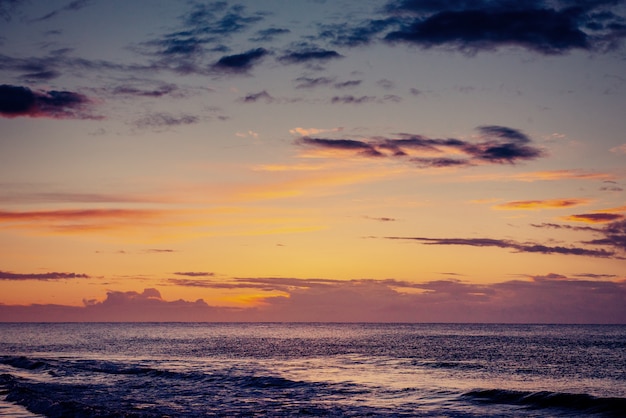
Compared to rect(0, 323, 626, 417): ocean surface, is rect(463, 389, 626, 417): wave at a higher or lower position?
higher

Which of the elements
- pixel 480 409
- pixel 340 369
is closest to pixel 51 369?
pixel 340 369

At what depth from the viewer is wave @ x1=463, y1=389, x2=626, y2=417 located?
35.1 meters

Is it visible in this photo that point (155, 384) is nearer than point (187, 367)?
Yes

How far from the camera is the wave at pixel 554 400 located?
35125 mm

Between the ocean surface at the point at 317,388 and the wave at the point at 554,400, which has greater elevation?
the wave at the point at 554,400

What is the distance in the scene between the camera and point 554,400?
37688 millimetres

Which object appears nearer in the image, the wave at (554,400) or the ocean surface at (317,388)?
the ocean surface at (317,388)

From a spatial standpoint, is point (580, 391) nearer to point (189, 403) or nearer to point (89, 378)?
point (189, 403)

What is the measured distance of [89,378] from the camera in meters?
51.0

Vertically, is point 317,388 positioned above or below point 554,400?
below

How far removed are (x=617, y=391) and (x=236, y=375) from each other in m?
31.1

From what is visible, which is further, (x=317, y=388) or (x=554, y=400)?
(x=317, y=388)

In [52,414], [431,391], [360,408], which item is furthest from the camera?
[431,391]

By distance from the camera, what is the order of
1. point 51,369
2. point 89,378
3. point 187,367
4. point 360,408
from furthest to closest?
point 187,367 → point 51,369 → point 89,378 → point 360,408
